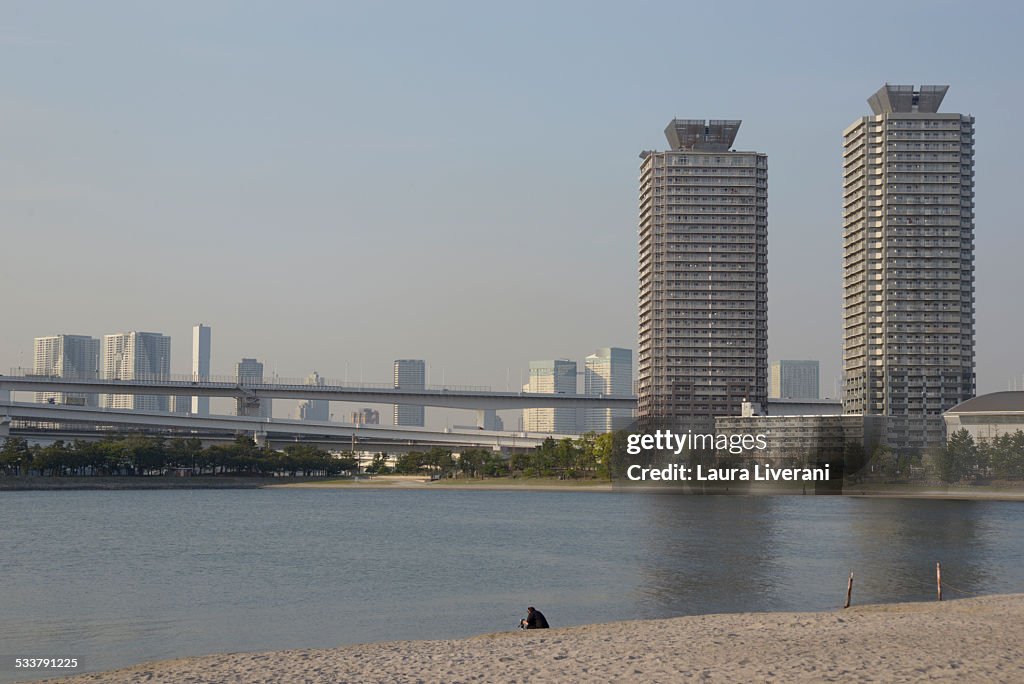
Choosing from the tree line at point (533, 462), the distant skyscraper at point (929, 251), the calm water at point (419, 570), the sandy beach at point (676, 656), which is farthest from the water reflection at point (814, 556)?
the distant skyscraper at point (929, 251)

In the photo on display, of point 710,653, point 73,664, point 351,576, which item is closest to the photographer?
point 710,653

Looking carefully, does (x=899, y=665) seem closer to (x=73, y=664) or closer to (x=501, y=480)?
(x=73, y=664)

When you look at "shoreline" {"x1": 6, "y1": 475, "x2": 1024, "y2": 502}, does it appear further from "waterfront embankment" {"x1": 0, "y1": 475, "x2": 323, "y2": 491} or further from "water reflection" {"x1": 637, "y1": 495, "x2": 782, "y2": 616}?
"water reflection" {"x1": 637, "y1": 495, "x2": 782, "y2": 616}

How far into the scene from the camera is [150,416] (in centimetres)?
19112

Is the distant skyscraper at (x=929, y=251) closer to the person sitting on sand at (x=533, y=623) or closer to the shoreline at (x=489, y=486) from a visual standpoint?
the shoreline at (x=489, y=486)

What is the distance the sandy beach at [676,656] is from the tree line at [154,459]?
13519 cm

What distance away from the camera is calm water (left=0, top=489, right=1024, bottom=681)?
35375 millimetres

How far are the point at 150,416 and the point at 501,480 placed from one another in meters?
60.9

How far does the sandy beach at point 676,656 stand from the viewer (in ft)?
78.0

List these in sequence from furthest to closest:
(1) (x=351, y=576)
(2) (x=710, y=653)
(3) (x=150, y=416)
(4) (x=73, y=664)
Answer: (3) (x=150, y=416) → (1) (x=351, y=576) → (4) (x=73, y=664) → (2) (x=710, y=653)

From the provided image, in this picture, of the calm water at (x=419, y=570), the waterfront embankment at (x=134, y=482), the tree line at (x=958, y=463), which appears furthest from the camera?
the waterfront embankment at (x=134, y=482)

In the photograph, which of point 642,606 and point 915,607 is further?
point 642,606

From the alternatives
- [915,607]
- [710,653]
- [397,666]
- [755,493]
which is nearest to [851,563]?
[915,607]

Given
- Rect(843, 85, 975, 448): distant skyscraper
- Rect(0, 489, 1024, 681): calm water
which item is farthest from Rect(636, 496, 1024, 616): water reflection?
Rect(843, 85, 975, 448): distant skyscraper
